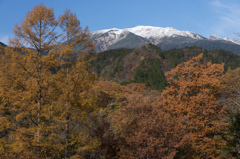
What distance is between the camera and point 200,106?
14.6 meters

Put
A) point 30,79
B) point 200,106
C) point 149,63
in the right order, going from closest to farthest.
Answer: point 30,79, point 200,106, point 149,63

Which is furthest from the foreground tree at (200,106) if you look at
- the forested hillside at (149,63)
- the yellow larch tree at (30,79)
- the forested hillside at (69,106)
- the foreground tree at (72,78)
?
the forested hillside at (149,63)

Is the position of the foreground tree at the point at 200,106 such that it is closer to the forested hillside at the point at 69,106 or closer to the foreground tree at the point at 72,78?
the forested hillside at the point at 69,106

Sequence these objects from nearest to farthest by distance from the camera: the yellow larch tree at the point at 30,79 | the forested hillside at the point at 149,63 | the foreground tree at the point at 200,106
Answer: the yellow larch tree at the point at 30,79
the foreground tree at the point at 200,106
the forested hillside at the point at 149,63

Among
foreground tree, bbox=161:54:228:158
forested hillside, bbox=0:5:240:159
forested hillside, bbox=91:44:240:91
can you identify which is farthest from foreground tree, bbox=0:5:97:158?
forested hillside, bbox=91:44:240:91

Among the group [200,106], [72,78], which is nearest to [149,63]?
[200,106]

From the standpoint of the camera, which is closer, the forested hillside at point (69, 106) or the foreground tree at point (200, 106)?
the forested hillside at point (69, 106)

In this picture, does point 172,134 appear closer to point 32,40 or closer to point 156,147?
point 156,147

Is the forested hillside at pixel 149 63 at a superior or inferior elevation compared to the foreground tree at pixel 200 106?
superior

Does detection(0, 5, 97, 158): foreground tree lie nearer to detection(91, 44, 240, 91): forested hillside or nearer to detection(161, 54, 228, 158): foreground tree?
detection(161, 54, 228, 158): foreground tree

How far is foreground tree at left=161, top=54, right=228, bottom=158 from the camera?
47.0 feet

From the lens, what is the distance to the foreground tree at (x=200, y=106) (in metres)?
14.3

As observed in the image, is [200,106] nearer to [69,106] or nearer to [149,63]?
[69,106]

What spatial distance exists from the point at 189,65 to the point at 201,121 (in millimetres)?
5440
